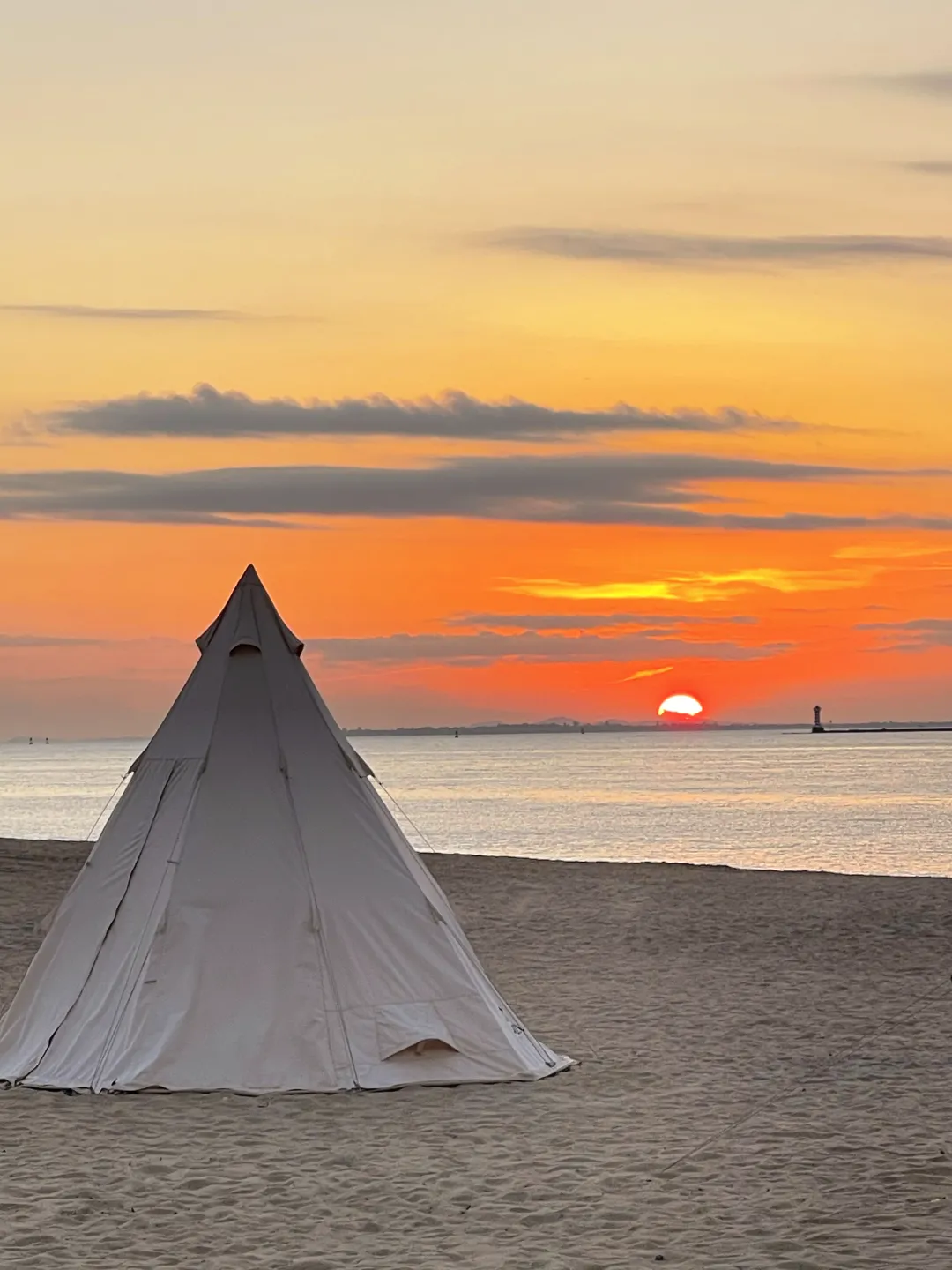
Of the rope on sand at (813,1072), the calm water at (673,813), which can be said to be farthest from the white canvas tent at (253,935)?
the calm water at (673,813)

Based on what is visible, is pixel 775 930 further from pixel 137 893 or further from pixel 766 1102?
pixel 137 893

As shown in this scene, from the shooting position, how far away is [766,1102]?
437 inches

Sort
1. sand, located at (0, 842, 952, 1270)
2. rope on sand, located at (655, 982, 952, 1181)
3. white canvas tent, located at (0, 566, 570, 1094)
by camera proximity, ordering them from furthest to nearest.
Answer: white canvas tent, located at (0, 566, 570, 1094) → rope on sand, located at (655, 982, 952, 1181) → sand, located at (0, 842, 952, 1270)

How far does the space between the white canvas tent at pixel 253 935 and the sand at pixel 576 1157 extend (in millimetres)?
320

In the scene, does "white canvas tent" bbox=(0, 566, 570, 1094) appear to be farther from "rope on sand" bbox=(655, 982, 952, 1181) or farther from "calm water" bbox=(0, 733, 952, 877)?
"calm water" bbox=(0, 733, 952, 877)

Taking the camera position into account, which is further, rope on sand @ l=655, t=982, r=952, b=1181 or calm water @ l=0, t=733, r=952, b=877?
calm water @ l=0, t=733, r=952, b=877

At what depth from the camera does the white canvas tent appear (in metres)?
11.1

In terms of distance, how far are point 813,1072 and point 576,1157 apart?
3.39 metres

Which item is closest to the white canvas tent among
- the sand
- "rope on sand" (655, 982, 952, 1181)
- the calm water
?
the sand

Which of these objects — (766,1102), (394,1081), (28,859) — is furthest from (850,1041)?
(28,859)

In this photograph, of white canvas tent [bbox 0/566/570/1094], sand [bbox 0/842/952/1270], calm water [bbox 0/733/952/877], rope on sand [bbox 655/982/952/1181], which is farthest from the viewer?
calm water [bbox 0/733/952/877]

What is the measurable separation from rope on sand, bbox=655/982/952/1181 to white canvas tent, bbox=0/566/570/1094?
5.58 ft

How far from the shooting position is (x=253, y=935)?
11.4 meters

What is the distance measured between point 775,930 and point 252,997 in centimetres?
1187
